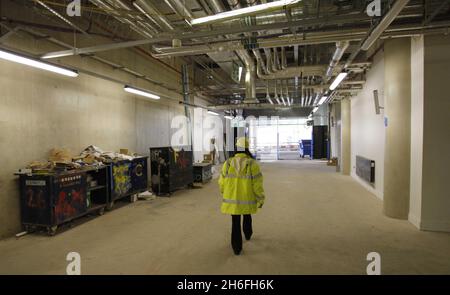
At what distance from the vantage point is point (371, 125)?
694 centimetres

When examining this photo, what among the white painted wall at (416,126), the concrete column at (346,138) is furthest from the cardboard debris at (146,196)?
the concrete column at (346,138)

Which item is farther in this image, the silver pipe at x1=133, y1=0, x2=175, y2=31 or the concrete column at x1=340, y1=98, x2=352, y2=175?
the concrete column at x1=340, y1=98, x2=352, y2=175

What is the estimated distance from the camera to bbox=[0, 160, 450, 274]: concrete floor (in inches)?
117

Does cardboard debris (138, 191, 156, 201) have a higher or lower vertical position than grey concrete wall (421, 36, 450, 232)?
lower

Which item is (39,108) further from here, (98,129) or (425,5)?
(425,5)

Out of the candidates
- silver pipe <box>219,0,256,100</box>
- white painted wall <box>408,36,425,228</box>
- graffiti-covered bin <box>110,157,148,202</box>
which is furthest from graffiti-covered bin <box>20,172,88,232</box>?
white painted wall <box>408,36,425,228</box>

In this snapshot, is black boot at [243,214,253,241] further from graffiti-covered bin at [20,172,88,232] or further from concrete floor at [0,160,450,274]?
graffiti-covered bin at [20,172,88,232]

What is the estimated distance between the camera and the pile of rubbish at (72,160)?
4230 mm

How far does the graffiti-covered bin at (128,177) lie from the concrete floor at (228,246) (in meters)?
0.49

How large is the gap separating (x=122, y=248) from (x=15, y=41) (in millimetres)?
3540

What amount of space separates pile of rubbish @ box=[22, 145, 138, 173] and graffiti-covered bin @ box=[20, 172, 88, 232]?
20 centimetres

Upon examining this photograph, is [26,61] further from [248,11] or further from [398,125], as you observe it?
[398,125]
